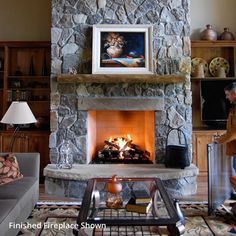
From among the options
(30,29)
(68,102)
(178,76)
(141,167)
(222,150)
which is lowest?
(141,167)

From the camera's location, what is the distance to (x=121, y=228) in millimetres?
2807

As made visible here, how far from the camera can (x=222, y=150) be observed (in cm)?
350

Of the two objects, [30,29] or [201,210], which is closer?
[201,210]

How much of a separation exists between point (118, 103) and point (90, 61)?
768 mm

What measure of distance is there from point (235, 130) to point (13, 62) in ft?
13.1

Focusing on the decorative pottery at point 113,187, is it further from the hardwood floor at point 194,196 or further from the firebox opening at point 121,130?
the firebox opening at point 121,130

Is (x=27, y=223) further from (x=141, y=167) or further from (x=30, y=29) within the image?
(x=30, y=29)

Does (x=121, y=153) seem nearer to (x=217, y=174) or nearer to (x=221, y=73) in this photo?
(x=217, y=174)

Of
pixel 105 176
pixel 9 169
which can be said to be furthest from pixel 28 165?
pixel 105 176

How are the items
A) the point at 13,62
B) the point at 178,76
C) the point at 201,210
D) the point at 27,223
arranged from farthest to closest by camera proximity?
the point at 13,62 → the point at 178,76 → the point at 201,210 → the point at 27,223

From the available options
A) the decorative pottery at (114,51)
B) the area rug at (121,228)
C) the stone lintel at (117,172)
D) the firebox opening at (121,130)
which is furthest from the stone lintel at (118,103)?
the area rug at (121,228)

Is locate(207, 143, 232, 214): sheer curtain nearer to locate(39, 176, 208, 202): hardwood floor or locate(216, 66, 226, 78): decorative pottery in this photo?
locate(39, 176, 208, 202): hardwood floor

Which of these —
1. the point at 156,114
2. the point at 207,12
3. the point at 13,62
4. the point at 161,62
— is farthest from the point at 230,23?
the point at 13,62

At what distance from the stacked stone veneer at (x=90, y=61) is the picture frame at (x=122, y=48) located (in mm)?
102
